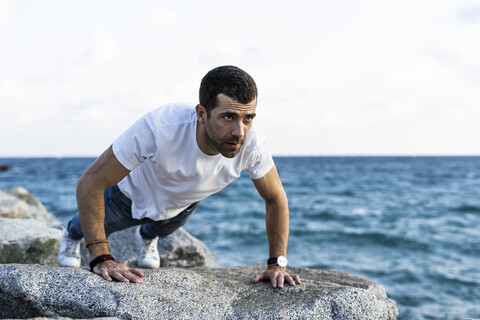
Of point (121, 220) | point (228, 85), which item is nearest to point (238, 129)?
point (228, 85)

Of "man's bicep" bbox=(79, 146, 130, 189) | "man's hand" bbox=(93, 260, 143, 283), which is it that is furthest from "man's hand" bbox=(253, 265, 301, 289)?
"man's bicep" bbox=(79, 146, 130, 189)

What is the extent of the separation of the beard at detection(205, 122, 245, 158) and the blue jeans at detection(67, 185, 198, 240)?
120 centimetres

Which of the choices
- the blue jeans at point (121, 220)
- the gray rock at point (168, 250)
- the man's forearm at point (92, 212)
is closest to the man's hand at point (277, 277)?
the blue jeans at point (121, 220)

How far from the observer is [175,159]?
332 centimetres

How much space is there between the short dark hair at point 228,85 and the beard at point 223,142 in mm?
160

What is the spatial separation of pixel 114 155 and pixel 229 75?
38.4 inches

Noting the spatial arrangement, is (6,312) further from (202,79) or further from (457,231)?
(457,231)

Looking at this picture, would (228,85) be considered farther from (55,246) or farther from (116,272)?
(55,246)

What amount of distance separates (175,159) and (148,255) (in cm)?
169

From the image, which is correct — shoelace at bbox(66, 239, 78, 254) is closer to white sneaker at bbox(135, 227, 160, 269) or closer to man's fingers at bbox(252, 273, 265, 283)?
white sneaker at bbox(135, 227, 160, 269)

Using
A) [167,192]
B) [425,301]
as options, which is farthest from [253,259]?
[167,192]

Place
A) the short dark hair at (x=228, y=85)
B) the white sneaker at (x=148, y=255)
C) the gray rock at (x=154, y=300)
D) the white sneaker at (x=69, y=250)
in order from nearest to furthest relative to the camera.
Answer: the gray rock at (x=154, y=300) → the short dark hair at (x=228, y=85) → the white sneaker at (x=69, y=250) → the white sneaker at (x=148, y=255)

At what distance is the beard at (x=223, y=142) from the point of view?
3035mm

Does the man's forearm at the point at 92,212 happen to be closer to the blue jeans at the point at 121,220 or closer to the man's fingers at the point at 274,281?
the blue jeans at the point at 121,220
